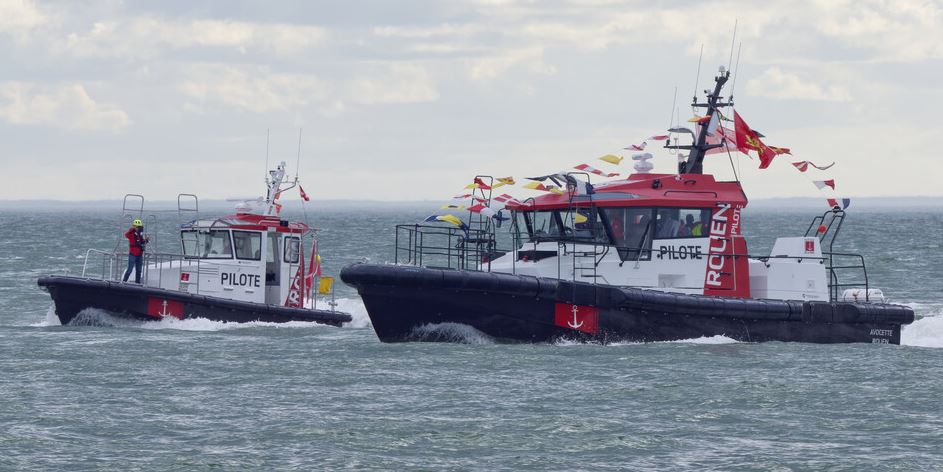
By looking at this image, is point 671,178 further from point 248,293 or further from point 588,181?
point 248,293

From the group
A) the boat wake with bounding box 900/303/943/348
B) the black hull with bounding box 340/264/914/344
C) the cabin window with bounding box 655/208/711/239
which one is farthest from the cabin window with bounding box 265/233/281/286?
the boat wake with bounding box 900/303/943/348

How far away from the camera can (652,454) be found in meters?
13.6

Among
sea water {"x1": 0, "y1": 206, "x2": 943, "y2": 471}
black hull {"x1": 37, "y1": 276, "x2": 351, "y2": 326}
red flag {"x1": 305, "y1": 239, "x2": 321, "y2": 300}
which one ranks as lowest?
sea water {"x1": 0, "y1": 206, "x2": 943, "y2": 471}

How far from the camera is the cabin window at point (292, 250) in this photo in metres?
24.8

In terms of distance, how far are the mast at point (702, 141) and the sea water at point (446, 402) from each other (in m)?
3.16

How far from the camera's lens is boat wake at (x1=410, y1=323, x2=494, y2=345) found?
19.9m

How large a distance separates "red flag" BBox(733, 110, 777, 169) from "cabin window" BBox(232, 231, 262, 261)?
27.4 ft

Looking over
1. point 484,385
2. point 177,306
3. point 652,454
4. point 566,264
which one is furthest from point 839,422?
point 177,306

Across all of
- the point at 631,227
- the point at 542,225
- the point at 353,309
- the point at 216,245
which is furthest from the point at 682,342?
the point at 353,309

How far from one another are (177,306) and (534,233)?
611cm

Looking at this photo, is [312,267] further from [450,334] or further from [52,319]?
[450,334]

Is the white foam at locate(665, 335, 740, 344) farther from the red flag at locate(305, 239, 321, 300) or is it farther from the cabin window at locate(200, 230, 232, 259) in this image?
the cabin window at locate(200, 230, 232, 259)

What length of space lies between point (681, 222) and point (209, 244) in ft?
27.2

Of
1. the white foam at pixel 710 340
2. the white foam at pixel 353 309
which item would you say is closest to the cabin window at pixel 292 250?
the white foam at pixel 353 309
